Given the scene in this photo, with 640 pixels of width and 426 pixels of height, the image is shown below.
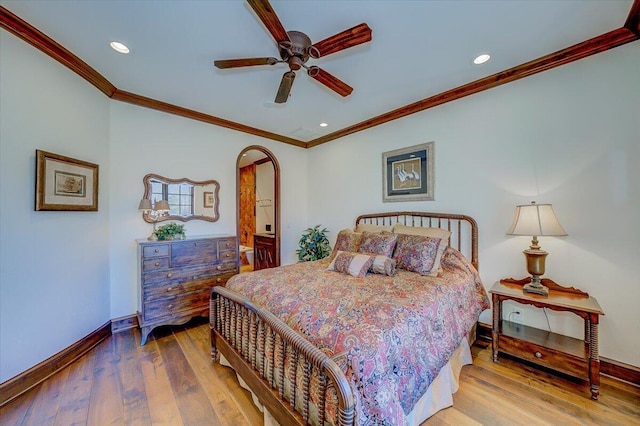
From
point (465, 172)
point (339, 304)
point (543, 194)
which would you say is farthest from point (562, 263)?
point (339, 304)

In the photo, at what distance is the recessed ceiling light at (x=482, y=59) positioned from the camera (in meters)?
2.32

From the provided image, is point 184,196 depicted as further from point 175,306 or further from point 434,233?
point 434,233

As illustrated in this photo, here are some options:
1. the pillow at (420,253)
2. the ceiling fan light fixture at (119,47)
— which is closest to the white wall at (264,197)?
the ceiling fan light fixture at (119,47)

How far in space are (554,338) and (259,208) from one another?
18.8 ft

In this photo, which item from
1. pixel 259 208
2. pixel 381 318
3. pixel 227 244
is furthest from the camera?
pixel 259 208

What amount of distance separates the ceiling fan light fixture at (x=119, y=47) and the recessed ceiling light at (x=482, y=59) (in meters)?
3.17

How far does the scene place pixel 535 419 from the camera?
1.68 metres

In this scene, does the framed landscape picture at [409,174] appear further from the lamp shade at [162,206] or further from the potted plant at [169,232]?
the lamp shade at [162,206]

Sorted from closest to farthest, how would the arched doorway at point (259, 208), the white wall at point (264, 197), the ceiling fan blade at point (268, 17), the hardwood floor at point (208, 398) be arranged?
the ceiling fan blade at point (268, 17), the hardwood floor at point (208, 398), the arched doorway at point (259, 208), the white wall at point (264, 197)

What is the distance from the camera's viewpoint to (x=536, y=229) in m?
2.17

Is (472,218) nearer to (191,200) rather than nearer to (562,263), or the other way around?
(562,263)

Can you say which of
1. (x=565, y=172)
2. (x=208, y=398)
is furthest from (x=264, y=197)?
(x=565, y=172)

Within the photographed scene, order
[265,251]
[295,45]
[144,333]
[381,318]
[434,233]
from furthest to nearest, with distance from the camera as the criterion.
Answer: [265,251] → [434,233] → [144,333] → [295,45] → [381,318]

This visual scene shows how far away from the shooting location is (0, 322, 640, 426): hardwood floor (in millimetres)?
1704
